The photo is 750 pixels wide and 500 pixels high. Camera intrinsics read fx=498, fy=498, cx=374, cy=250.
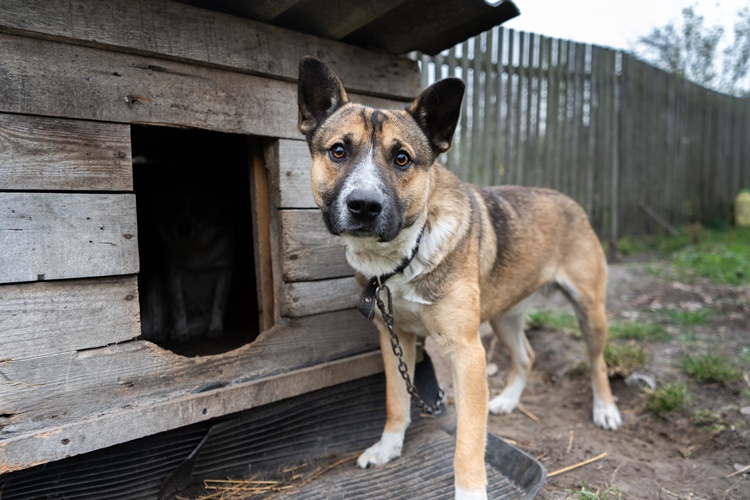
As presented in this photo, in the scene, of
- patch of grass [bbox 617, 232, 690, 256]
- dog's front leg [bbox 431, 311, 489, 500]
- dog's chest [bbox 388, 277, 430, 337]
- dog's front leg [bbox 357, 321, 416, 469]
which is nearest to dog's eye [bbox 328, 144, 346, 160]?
dog's chest [bbox 388, 277, 430, 337]

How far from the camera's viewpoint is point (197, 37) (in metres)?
2.41

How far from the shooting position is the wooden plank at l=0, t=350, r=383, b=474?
199 cm

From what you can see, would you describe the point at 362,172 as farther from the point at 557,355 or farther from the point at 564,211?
the point at 557,355

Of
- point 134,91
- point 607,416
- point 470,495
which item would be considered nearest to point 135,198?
point 134,91

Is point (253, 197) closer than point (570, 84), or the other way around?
point (253, 197)

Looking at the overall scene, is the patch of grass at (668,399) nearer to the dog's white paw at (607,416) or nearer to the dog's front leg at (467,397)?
the dog's white paw at (607,416)

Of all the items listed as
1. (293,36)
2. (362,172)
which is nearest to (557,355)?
(362,172)

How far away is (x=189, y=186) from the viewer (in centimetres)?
432

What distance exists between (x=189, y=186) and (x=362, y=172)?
2681 millimetres

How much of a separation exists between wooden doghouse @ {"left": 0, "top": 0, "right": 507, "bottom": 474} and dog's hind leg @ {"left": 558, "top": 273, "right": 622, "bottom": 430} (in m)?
1.52

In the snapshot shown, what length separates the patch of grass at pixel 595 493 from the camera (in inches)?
96.7

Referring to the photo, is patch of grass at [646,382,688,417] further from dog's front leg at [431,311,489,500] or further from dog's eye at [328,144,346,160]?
dog's eye at [328,144,346,160]

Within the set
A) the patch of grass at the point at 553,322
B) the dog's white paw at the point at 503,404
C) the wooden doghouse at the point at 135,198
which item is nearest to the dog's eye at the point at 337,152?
the wooden doghouse at the point at 135,198

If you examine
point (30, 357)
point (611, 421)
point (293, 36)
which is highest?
point (293, 36)
